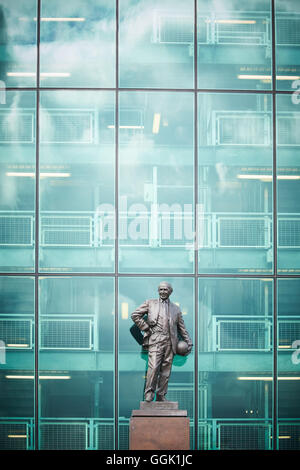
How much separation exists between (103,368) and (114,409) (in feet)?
2.64

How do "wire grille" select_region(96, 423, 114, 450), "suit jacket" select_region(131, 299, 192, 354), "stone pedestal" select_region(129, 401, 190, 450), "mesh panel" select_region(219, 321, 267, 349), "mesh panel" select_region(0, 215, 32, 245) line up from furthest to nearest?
"mesh panel" select_region(0, 215, 32, 245) → "mesh panel" select_region(219, 321, 267, 349) → "wire grille" select_region(96, 423, 114, 450) → "suit jacket" select_region(131, 299, 192, 354) → "stone pedestal" select_region(129, 401, 190, 450)

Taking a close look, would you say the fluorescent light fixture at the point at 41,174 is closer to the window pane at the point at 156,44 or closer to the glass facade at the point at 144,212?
the glass facade at the point at 144,212

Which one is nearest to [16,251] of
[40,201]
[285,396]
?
[40,201]

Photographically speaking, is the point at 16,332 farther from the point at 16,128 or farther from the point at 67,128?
the point at 67,128

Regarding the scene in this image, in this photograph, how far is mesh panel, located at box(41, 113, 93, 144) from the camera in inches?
430

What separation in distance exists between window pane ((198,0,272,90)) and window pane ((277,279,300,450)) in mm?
4154

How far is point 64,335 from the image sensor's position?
34.8ft

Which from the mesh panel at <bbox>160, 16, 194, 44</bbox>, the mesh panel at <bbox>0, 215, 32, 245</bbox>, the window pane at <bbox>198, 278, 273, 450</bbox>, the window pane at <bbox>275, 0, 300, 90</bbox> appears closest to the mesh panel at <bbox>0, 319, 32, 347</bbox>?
the mesh panel at <bbox>0, 215, 32, 245</bbox>

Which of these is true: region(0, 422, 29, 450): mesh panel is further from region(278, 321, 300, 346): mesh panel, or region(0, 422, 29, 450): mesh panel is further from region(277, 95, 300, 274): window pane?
region(277, 95, 300, 274): window pane

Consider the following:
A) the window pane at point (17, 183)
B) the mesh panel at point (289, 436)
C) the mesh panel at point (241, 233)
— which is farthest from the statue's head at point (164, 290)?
the mesh panel at point (289, 436)

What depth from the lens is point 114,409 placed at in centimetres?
1050

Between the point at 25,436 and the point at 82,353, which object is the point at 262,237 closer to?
the point at 82,353

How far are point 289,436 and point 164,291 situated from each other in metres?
3.83

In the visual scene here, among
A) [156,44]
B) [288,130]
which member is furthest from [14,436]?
[156,44]
